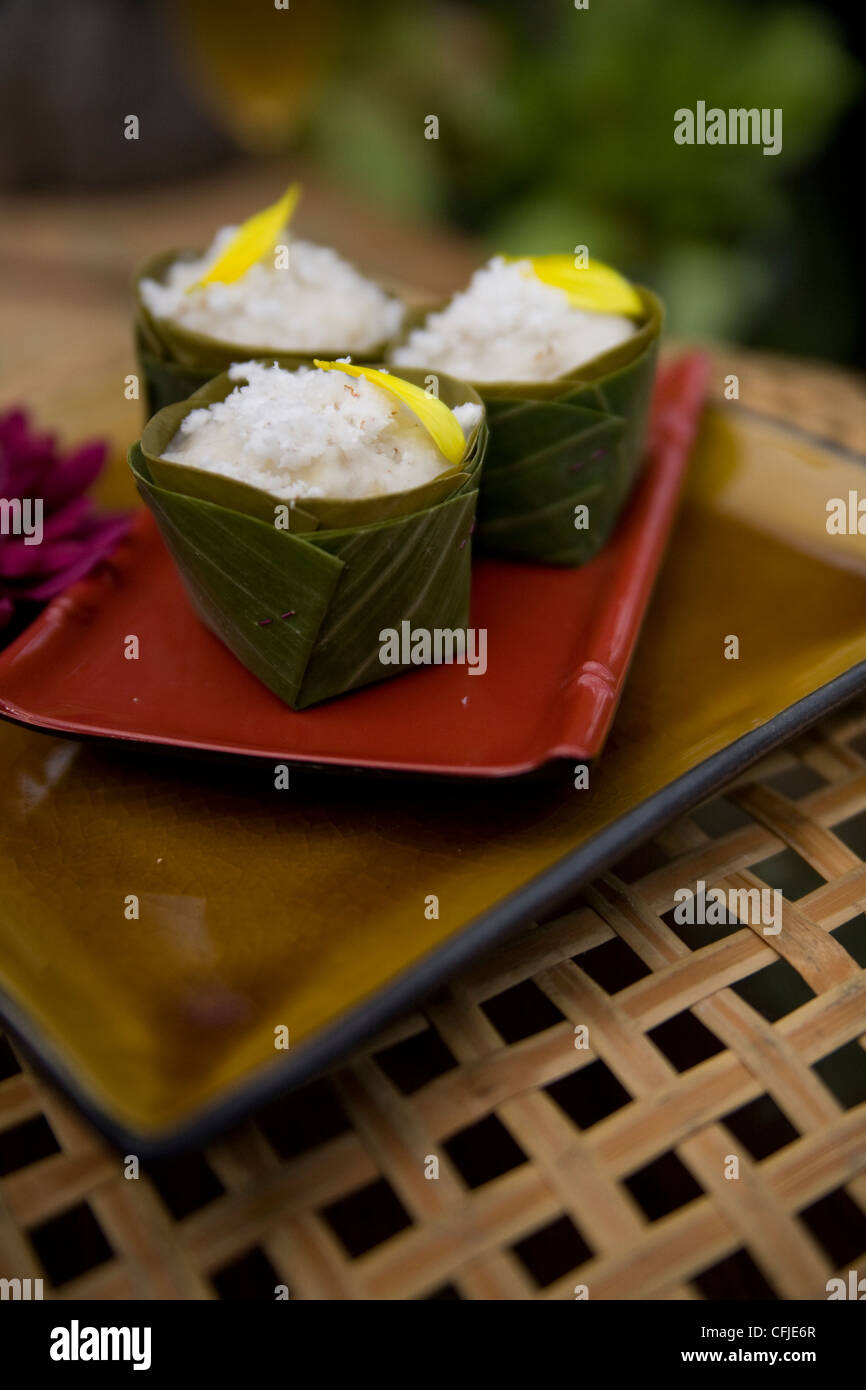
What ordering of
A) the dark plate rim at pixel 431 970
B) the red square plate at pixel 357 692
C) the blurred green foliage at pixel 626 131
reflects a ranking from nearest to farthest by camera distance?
the dark plate rim at pixel 431 970
the red square plate at pixel 357 692
the blurred green foliage at pixel 626 131

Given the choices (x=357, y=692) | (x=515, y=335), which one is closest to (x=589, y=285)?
(x=515, y=335)

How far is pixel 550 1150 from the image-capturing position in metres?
0.97

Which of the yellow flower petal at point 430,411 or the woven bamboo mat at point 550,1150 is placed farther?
the yellow flower petal at point 430,411

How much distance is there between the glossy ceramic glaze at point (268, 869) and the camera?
901 millimetres

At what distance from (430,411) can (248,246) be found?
1.65 ft

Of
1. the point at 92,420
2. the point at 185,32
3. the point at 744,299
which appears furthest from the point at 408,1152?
the point at 185,32

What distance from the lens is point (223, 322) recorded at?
4.99 ft

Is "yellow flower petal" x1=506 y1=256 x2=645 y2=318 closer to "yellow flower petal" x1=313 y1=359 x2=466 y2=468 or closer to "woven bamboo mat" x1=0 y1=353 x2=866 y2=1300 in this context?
"yellow flower petal" x1=313 y1=359 x2=466 y2=468

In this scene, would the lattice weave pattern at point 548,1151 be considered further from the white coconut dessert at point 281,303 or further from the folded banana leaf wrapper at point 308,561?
the white coconut dessert at point 281,303

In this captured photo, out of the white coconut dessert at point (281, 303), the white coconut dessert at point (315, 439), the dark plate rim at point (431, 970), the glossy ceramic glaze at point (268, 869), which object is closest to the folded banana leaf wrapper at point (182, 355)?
the white coconut dessert at point (281, 303)

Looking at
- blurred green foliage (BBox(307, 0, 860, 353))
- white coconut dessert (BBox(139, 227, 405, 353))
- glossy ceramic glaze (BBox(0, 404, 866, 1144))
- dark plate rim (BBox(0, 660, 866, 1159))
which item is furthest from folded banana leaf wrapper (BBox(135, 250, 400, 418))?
blurred green foliage (BBox(307, 0, 860, 353))

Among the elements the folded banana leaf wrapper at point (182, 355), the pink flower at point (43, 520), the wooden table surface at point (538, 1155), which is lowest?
the wooden table surface at point (538, 1155)

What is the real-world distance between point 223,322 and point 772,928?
3.36 ft

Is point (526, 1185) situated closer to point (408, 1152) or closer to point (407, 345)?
point (408, 1152)
